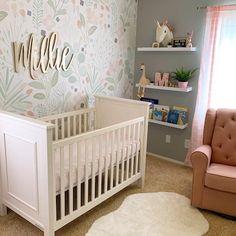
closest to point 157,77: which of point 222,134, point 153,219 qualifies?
point 222,134

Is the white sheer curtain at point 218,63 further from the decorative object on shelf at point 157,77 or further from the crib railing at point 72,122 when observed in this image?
the crib railing at point 72,122

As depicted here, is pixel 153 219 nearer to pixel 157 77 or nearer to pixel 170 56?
pixel 157 77

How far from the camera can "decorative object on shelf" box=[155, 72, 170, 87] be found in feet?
11.3

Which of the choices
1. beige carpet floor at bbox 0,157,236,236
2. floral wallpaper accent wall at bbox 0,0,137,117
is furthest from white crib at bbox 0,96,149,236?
floral wallpaper accent wall at bbox 0,0,137,117

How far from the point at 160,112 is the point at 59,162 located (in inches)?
78.4

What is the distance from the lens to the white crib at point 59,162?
1780 millimetres

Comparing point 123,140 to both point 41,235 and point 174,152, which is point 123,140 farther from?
point 174,152

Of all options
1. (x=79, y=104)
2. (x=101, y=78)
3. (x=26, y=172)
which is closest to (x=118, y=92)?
(x=101, y=78)

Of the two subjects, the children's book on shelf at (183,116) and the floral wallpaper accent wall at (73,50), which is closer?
the floral wallpaper accent wall at (73,50)

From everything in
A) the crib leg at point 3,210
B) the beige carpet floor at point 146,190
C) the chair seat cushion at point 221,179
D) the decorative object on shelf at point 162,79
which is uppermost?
the decorative object on shelf at point 162,79

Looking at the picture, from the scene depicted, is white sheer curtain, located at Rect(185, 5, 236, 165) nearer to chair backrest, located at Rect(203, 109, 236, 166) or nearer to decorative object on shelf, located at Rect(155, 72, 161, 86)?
chair backrest, located at Rect(203, 109, 236, 166)

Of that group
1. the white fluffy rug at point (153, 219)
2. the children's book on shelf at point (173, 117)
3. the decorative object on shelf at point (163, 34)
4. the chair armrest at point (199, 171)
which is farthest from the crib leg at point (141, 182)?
the decorative object on shelf at point (163, 34)

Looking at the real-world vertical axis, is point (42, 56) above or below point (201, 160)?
above

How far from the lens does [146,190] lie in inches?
110
